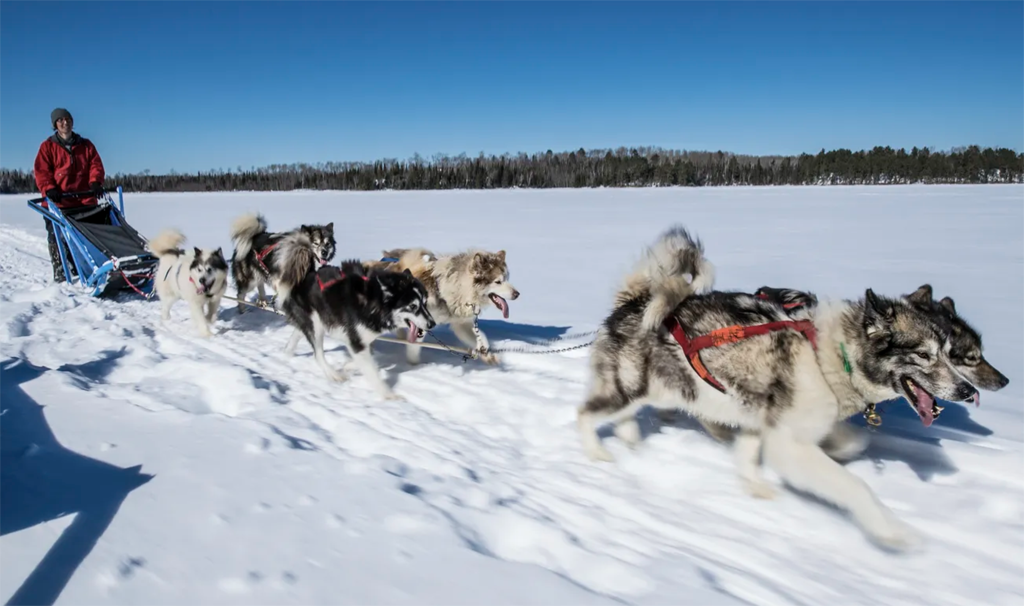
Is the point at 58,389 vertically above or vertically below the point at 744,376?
below

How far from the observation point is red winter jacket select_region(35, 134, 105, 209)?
7.84 meters

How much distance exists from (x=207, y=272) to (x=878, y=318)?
627 centimetres

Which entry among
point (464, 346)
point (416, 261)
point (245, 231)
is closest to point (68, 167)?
point (245, 231)

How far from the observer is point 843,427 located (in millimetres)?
3428

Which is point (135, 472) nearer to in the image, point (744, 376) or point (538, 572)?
point (538, 572)

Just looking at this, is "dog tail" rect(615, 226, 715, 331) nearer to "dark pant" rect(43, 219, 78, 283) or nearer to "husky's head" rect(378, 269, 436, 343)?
"husky's head" rect(378, 269, 436, 343)

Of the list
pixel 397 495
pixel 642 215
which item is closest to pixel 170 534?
pixel 397 495

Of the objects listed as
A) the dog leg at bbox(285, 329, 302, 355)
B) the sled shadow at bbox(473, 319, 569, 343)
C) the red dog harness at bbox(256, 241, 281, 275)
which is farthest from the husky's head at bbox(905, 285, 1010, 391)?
the red dog harness at bbox(256, 241, 281, 275)

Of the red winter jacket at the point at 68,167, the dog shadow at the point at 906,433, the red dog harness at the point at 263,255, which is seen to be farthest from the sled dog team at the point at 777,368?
the red winter jacket at the point at 68,167

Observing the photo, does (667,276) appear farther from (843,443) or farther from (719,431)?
(843,443)

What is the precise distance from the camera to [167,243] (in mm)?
7273

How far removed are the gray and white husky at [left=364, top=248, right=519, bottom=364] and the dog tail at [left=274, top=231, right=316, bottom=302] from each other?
100 centimetres

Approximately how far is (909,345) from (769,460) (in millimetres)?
855

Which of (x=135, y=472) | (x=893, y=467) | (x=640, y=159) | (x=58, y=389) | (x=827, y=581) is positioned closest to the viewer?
(x=827, y=581)
